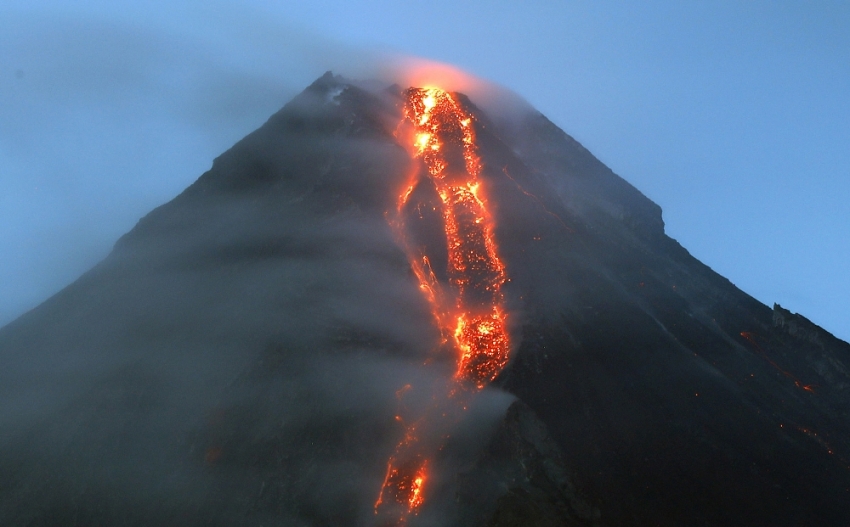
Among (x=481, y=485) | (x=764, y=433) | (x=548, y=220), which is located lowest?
(x=481, y=485)

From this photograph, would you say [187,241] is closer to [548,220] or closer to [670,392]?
[548,220]

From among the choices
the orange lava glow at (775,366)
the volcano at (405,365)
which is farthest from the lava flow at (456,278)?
the orange lava glow at (775,366)

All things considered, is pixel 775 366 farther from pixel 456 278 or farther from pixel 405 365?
pixel 405 365

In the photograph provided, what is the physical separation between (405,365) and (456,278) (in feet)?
23.0

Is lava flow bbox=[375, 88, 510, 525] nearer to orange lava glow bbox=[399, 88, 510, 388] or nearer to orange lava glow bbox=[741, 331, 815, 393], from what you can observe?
orange lava glow bbox=[399, 88, 510, 388]

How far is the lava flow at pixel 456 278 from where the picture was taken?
31.4 m

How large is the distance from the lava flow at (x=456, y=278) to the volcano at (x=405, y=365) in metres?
0.16

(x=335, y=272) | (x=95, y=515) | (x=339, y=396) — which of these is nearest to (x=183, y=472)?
(x=95, y=515)

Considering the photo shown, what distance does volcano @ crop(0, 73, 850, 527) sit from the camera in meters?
30.7

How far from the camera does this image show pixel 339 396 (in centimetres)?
3475

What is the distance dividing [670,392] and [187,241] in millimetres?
31985

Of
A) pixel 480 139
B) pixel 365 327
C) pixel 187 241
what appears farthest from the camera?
pixel 480 139

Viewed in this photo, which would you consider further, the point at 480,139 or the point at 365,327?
the point at 480,139

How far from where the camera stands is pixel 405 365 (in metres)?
37.1
